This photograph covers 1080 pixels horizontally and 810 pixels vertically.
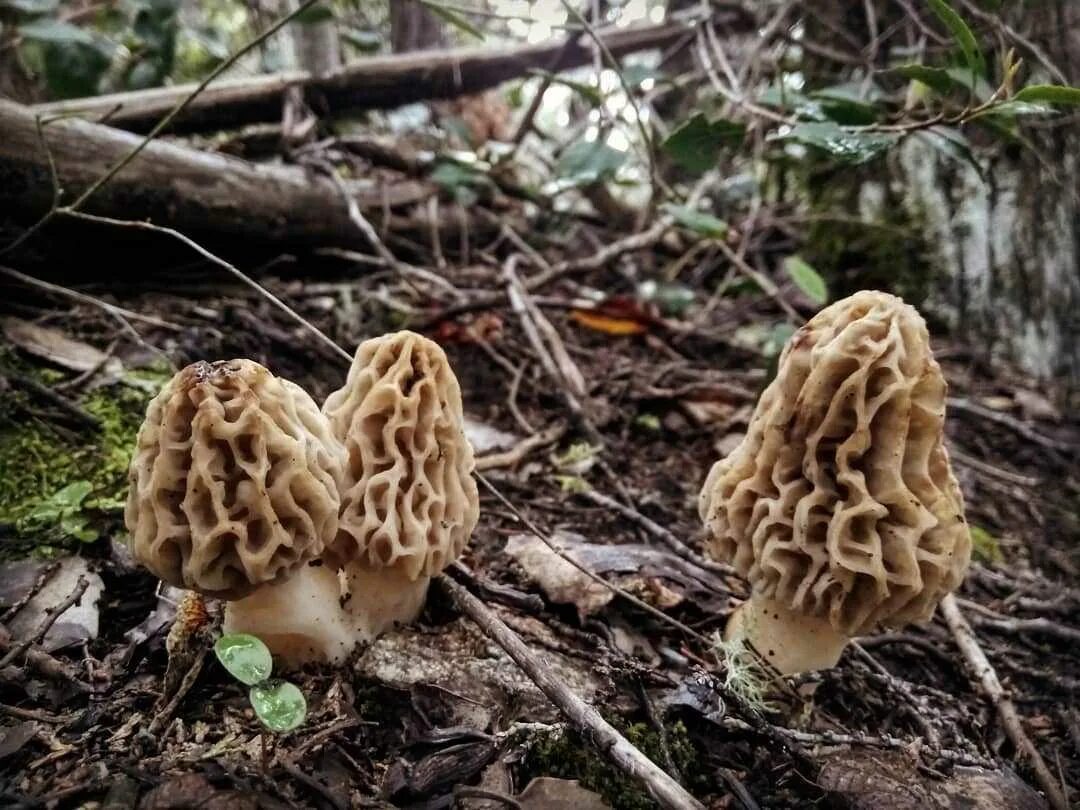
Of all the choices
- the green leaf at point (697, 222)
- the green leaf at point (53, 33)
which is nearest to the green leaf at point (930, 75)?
the green leaf at point (697, 222)

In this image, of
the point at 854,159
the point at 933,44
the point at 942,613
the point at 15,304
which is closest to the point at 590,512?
the point at 942,613

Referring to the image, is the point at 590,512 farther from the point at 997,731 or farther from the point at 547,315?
the point at 547,315

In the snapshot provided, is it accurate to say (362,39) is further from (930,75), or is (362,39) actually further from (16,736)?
(16,736)

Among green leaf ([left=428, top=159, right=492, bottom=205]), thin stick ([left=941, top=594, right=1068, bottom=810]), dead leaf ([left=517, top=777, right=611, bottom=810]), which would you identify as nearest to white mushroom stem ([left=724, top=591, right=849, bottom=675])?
thin stick ([left=941, top=594, right=1068, bottom=810])

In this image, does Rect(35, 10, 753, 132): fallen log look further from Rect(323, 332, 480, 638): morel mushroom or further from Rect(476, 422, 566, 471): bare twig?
Rect(323, 332, 480, 638): morel mushroom

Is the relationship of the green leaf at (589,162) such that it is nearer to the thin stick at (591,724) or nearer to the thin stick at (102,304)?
the thin stick at (102,304)
